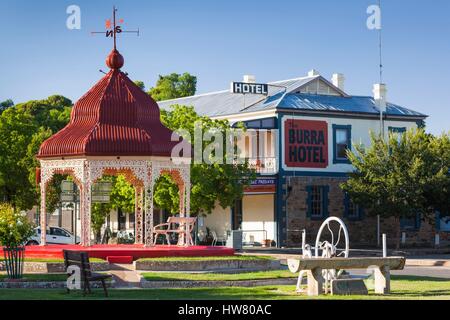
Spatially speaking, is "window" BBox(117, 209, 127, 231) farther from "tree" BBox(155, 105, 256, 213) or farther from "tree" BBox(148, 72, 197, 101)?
"tree" BBox(148, 72, 197, 101)

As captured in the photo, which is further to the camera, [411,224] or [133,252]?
[411,224]

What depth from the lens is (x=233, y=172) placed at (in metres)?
47.7

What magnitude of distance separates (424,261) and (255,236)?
16.2 metres

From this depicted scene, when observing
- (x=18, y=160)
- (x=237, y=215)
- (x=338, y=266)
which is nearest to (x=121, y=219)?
(x=237, y=215)

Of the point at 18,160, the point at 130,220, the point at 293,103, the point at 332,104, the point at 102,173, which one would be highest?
the point at 332,104

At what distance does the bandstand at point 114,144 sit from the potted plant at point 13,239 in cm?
671

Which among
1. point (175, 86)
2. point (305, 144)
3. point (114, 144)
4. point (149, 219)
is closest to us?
point (114, 144)

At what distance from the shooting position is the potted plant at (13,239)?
25.7 meters

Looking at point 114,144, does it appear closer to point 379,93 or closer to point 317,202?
point 317,202

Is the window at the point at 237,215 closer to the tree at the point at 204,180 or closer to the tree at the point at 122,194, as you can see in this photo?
the tree at the point at 122,194

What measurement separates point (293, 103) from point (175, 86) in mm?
34560

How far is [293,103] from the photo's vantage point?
176 ft

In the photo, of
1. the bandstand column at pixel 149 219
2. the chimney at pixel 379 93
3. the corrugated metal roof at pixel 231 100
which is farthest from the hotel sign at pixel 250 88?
the bandstand column at pixel 149 219

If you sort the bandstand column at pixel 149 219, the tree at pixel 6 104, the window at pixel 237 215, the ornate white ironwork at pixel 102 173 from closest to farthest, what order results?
the ornate white ironwork at pixel 102 173, the bandstand column at pixel 149 219, the window at pixel 237 215, the tree at pixel 6 104
